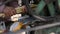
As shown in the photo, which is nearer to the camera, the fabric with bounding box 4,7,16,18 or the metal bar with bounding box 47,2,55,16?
the metal bar with bounding box 47,2,55,16

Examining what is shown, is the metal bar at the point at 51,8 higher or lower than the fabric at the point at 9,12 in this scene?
higher

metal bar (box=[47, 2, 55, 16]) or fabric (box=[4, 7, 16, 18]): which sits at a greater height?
metal bar (box=[47, 2, 55, 16])

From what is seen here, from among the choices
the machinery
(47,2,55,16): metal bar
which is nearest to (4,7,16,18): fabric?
the machinery

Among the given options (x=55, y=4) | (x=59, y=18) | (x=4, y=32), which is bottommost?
(x=4, y=32)

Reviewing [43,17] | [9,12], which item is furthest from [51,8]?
[9,12]

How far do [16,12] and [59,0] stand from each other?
0.44 metres

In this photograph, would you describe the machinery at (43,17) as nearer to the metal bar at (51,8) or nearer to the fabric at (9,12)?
the metal bar at (51,8)

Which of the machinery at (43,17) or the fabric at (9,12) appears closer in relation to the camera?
the machinery at (43,17)

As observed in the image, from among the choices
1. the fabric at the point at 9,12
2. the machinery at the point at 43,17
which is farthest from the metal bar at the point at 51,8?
the fabric at the point at 9,12

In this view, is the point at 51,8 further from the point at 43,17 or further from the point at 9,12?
the point at 9,12

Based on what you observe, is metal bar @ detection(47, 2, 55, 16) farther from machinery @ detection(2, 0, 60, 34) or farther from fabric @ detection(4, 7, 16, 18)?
fabric @ detection(4, 7, 16, 18)

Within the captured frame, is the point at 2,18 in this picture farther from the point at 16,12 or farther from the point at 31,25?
the point at 31,25

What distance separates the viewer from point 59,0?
1.48m

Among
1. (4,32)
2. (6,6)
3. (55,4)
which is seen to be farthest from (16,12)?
(55,4)
